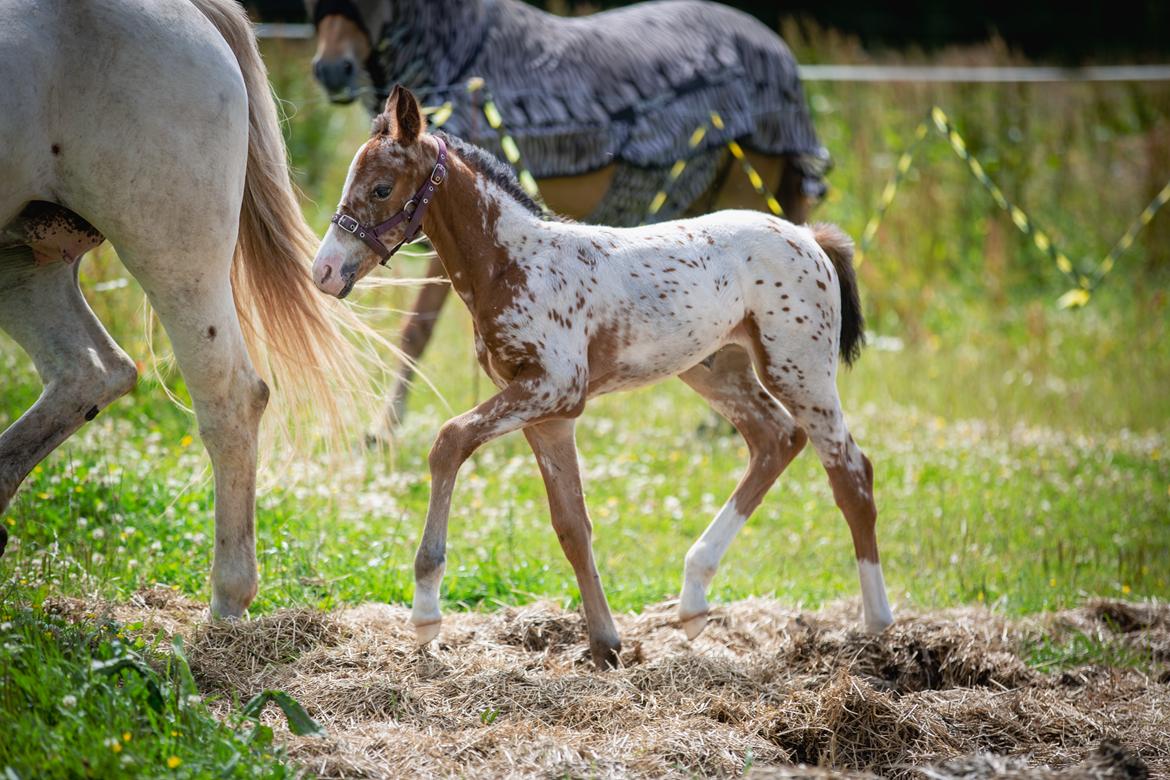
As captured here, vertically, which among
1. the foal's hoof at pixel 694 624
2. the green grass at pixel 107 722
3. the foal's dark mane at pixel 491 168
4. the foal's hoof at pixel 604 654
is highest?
the foal's dark mane at pixel 491 168

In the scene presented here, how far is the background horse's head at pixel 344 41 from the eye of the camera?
623 cm

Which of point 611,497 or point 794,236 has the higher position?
point 794,236

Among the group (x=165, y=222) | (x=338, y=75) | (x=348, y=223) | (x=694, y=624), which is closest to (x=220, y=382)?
(x=165, y=222)

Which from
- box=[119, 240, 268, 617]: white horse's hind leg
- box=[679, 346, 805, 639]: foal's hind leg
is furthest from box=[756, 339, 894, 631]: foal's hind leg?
box=[119, 240, 268, 617]: white horse's hind leg

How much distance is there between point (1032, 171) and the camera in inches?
472

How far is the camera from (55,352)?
3926 millimetres

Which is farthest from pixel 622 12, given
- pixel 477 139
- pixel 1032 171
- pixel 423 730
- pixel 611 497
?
pixel 1032 171

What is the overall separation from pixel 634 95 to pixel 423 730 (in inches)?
170

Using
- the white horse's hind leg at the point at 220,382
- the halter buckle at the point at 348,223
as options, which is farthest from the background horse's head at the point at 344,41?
the halter buckle at the point at 348,223

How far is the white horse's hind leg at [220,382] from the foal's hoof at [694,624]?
1.40m

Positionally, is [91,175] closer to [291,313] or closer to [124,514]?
[291,313]

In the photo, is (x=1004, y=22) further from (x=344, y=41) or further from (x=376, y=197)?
(x=376, y=197)

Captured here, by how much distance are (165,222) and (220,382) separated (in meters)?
0.52

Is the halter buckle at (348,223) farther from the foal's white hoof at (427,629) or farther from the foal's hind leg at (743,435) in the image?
the foal's hind leg at (743,435)
